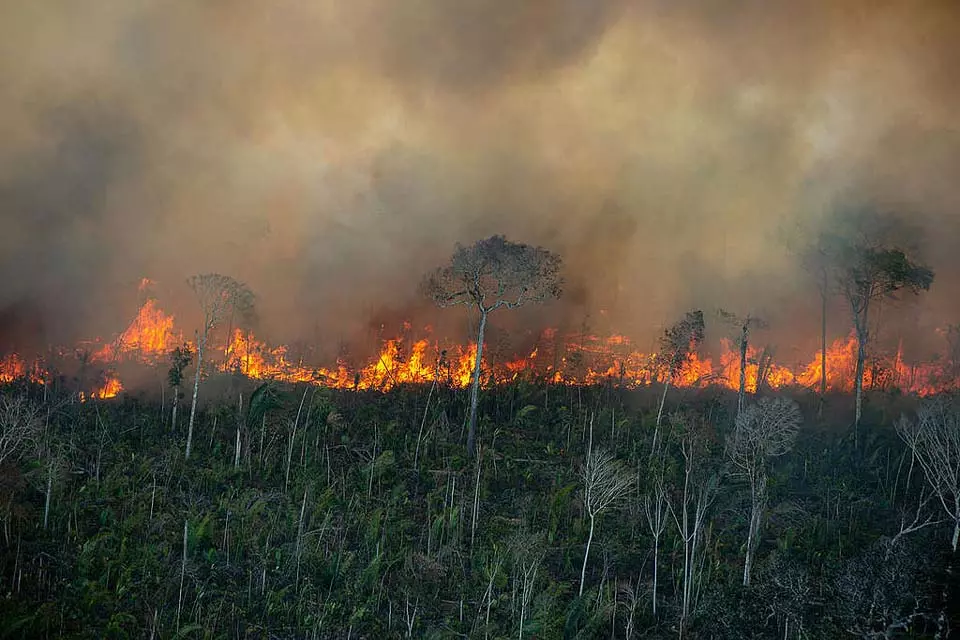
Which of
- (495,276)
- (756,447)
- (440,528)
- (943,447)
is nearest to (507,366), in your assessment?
(495,276)

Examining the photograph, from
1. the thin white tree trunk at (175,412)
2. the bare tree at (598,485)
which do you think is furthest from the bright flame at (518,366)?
the bare tree at (598,485)

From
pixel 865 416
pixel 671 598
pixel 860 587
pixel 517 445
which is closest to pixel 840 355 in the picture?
pixel 865 416

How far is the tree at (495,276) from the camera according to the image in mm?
56031

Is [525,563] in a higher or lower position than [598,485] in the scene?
lower

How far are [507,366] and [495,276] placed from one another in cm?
2006

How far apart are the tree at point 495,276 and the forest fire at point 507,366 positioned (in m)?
12.1

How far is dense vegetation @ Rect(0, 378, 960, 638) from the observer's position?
111 ft

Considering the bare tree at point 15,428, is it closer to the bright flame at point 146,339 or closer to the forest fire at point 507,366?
the forest fire at point 507,366

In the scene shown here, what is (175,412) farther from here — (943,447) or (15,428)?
(943,447)

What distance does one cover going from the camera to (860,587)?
1123 inches

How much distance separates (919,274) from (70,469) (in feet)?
211

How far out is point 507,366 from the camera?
74.9 meters

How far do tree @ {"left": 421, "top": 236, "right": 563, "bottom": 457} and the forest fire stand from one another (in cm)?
1205

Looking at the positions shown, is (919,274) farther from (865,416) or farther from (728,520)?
(728,520)
